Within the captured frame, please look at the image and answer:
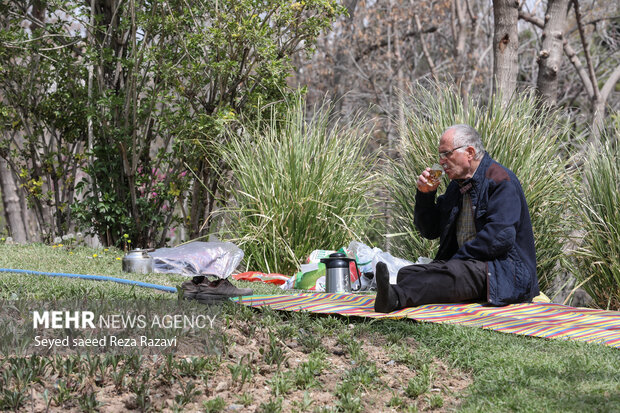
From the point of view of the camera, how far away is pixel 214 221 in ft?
23.3

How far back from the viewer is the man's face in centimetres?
450

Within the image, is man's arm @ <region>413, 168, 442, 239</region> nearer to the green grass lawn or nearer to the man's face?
the man's face

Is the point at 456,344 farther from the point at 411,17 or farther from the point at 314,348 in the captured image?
the point at 411,17

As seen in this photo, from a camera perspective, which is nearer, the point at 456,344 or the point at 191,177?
the point at 456,344

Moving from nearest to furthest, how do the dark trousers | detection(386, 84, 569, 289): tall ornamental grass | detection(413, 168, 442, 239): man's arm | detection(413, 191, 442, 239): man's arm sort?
1. the dark trousers
2. detection(413, 168, 442, 239): man's arm
3. detection(413, 191, 442, 239): man's arm
4. detection(386, 84, 569, 289): tall ornamental grass

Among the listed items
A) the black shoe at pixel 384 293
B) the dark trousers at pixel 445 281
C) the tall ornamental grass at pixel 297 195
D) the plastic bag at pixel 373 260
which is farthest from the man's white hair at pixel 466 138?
the tall ornamental grass at pixel 297 195

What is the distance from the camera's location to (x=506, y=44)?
700cm

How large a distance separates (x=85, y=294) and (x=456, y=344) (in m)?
1.98

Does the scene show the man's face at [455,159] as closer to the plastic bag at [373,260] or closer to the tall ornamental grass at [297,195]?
the plastic bag at [373,260]

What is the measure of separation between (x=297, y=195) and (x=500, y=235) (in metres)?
2.24

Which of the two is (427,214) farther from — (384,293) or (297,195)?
(297,195)

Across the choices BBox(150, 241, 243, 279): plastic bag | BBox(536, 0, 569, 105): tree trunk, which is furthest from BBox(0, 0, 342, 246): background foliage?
BBox(536, 0, 569, 105): tree trunk

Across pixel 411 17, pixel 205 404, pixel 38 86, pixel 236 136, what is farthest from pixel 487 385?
pixel 411 17

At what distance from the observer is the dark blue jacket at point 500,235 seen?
4246mm
